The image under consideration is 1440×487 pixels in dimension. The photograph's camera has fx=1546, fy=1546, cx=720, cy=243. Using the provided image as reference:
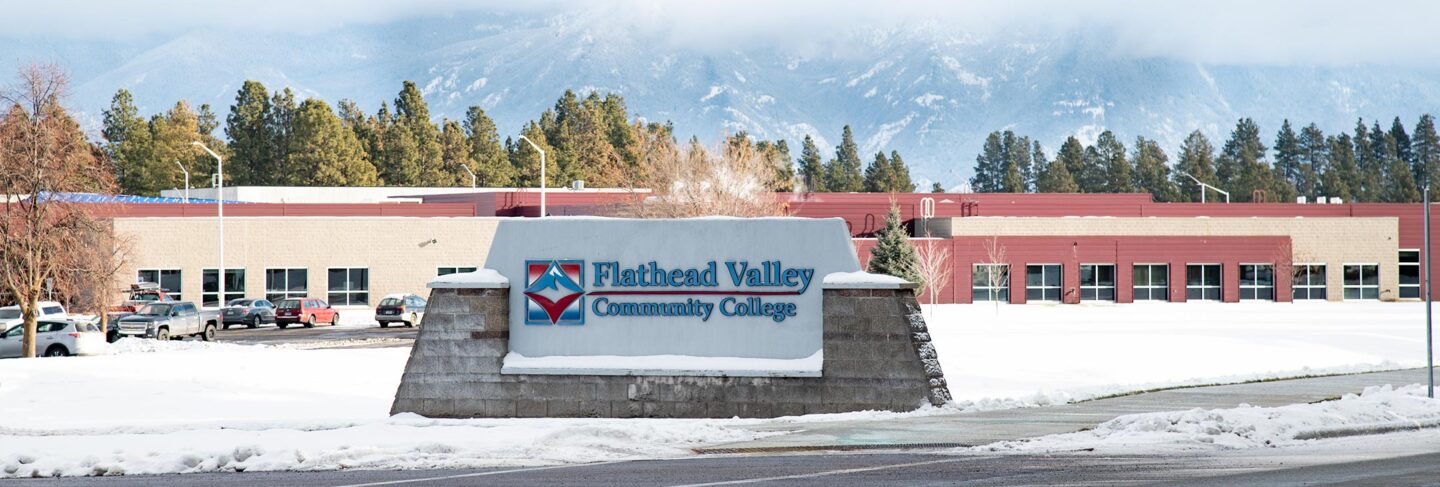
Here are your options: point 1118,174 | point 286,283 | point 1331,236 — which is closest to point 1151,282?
point 1331,236

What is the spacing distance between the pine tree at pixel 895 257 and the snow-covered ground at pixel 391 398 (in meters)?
13.7

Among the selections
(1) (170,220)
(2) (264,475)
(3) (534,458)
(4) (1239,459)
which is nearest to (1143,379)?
(4) (1239,459)

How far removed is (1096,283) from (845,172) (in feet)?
360

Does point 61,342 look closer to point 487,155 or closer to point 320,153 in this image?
point 320,153

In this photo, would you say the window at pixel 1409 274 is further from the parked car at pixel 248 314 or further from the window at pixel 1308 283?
the parked car at pixel 248 314

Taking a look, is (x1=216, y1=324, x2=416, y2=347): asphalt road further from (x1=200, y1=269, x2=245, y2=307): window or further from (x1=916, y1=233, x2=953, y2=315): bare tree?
(x1=916, y1=233, x2=953, y2=315): bare tree

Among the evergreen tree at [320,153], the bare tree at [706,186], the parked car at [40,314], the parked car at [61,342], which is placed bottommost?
the parked car at [61,342]

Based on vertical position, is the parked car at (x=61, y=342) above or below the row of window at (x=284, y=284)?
below

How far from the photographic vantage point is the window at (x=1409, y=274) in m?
83.9

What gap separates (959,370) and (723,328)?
9.73m

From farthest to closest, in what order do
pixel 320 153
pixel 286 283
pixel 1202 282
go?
pixel 320 153, pixel 1202 282, pixel 286 283

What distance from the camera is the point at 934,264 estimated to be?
Answer: 74.7 meters

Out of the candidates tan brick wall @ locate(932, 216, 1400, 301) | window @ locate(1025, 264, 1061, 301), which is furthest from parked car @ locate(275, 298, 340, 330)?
window @ locate(1025, 264, 1061, 301)

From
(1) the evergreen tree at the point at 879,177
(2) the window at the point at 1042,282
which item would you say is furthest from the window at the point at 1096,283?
(1) the evergreen tree at the point at 879,177
